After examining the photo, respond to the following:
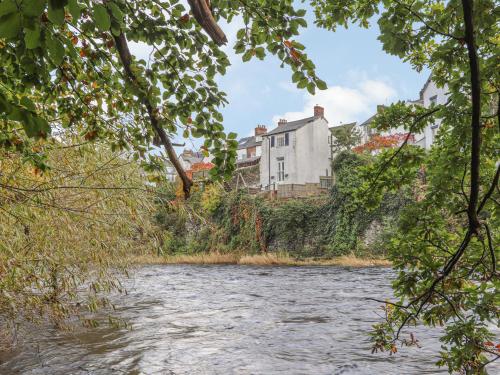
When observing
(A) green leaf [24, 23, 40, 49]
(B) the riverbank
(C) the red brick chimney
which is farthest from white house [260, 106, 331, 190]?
(A) green leaf [24, 23, 40, 49]

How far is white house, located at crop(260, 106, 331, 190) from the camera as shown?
1702 inches

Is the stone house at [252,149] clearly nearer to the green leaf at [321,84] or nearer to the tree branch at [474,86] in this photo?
the green leaf at [321,84]

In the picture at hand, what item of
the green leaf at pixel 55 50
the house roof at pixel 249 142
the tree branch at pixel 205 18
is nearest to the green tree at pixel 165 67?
the tree branch at pixel 205 18

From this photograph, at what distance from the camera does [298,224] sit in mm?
30922

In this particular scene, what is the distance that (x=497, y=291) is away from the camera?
333 centimetres

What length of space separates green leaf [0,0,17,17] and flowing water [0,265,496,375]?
527 cm

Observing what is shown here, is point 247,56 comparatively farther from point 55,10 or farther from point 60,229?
point 60,229

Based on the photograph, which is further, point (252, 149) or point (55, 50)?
point (252, 149)

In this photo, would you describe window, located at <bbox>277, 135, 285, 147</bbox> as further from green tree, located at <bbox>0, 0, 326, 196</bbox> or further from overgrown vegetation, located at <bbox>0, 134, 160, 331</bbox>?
green tree, located at <bbox>0, 0, 326, 196</bbox>

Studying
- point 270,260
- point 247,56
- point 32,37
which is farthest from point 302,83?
point 270,260

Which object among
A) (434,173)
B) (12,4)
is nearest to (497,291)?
(434,173)

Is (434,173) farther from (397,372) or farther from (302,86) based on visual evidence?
(397,372)

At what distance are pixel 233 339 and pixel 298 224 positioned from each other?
21.4 metres

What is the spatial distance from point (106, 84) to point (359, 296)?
1244cm
